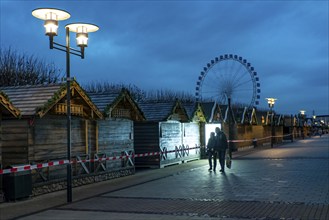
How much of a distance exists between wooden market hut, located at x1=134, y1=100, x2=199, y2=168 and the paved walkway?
4665 mm

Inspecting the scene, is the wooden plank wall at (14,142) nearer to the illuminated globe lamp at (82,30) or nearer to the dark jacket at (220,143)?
the illuminated globe lamp at (82,30)

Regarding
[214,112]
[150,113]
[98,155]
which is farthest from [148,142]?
[214,112]

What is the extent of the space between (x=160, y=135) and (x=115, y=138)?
4.04 m

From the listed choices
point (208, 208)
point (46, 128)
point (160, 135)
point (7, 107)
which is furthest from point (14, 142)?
point (160, 135)

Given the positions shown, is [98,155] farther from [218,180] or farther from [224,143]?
[224,143]

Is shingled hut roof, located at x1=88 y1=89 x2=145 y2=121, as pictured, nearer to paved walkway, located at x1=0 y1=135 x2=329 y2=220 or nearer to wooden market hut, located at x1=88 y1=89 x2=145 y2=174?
wooden market hut, located at x1=88 y1=89 x2=145 y2=174

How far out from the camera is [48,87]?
13.7m

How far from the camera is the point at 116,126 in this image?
17.5 metres

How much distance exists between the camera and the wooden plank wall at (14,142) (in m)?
12.4

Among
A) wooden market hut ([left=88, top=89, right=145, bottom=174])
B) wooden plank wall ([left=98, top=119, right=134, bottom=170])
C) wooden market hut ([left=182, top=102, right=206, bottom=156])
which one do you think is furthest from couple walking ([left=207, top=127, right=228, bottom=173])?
wooden market hut ([left=182, top=102, right=206, bottom=156])

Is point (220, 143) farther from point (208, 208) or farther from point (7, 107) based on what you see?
point (7, 107)

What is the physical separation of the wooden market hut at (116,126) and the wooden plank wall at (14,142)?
3.49 metres

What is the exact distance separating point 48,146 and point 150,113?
9.08 meters

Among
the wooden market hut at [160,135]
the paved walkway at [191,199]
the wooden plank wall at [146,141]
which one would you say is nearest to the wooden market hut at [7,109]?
the paved walkway at [191,199]
